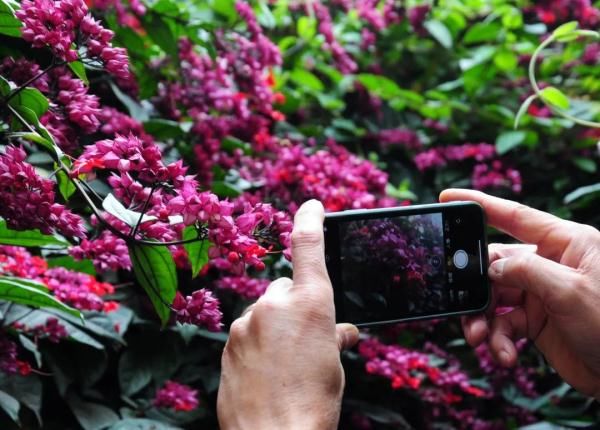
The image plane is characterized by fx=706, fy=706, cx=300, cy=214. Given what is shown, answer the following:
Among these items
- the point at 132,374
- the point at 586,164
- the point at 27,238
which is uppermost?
the point at 27,238

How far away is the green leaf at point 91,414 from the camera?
1.24 m

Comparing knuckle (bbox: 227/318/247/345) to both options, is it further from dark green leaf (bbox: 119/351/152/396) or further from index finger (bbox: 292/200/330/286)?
dark green leaf (bbox: 119/351/152/396)

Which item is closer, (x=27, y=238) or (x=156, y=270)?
(x=156, y=270)

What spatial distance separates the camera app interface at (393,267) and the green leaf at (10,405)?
0.52 m

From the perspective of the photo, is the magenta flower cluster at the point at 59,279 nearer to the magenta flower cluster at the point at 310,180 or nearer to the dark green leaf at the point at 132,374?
the dark green leaf at the point at 132,374

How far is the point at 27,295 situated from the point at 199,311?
0.33 m

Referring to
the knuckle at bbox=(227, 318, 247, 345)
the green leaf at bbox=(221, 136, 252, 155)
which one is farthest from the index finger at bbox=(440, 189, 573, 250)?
the green leaf at bbox=(221, 136, 252, 155)

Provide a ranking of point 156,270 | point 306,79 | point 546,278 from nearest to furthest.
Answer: point 156,270 → point 546,278 → point 306,79

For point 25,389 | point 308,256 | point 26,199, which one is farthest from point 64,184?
point 25,389

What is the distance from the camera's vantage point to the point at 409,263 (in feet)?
3.60

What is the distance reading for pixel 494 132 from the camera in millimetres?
2318

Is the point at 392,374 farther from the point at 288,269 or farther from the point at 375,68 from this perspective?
the point at 375,68

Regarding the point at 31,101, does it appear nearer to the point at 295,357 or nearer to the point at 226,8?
the point at 295,357

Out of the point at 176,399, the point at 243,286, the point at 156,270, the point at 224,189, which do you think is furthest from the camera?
the point at 224,189
